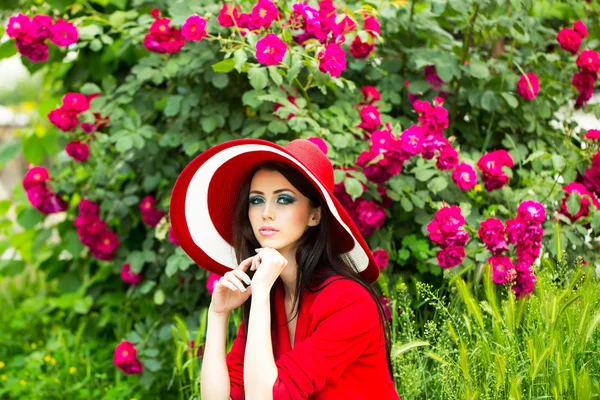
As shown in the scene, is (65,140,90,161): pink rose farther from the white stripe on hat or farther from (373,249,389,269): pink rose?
(373,249,389,269): pink rose

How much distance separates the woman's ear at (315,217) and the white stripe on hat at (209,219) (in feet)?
0.31

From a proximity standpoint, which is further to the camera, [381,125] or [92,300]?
[92,300]

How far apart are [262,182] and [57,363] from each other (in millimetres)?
2049

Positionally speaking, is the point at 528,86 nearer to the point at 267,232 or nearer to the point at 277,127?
the point at 277,127

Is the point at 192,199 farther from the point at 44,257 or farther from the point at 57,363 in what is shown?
the point at 44,257

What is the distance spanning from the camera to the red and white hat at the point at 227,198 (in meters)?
2.06

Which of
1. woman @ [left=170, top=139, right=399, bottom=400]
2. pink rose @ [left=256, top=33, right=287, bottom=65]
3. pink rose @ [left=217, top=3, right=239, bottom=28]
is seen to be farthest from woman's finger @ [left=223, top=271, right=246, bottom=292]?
pink rose @ [left=217, top=3, right=239, bottom=28]

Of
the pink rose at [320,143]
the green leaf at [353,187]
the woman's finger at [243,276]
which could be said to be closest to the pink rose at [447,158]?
the green leaf at [353,187]

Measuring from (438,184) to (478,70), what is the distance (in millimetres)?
568

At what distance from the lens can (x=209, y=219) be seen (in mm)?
2336

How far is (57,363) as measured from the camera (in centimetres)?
371

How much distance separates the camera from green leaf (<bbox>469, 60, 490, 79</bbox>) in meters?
3.08

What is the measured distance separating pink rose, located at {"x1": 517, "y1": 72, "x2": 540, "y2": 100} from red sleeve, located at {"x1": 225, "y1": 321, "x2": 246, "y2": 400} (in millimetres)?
1486

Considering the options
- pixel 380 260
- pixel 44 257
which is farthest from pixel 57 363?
pixel 380 260
